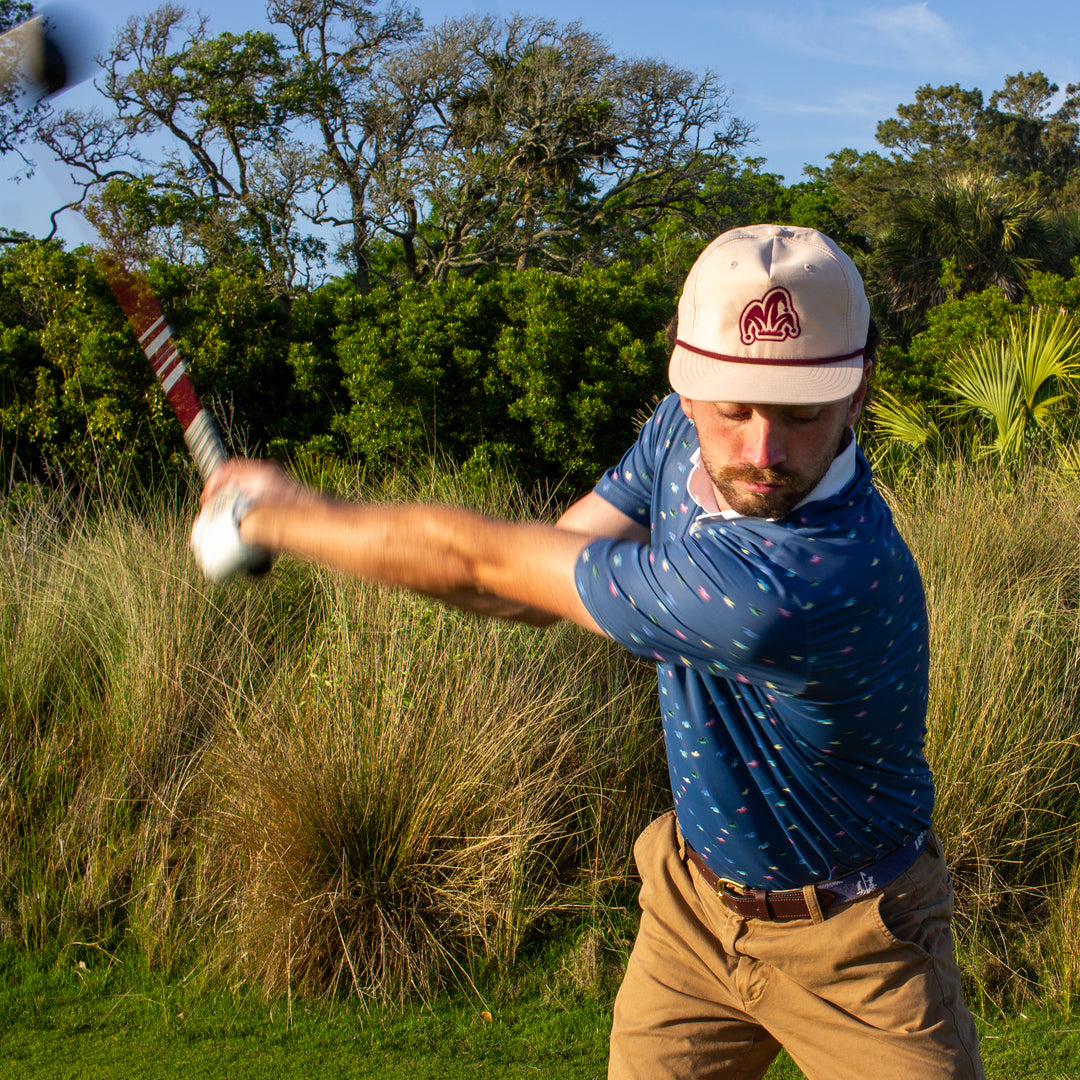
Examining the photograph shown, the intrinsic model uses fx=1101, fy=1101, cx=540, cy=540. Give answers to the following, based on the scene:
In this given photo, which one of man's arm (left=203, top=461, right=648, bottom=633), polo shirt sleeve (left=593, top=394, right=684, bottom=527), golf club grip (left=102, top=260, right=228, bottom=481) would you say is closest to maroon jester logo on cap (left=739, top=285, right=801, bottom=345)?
man's arm (left=203, top=461, right=648, bottom=633)

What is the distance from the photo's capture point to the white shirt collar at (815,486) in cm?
173

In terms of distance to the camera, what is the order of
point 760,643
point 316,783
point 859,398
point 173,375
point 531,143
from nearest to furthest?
point 760,643
point 859,398
point 173,375
point 316,783
point 531,143

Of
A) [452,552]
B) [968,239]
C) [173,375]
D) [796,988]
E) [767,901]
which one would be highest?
[968,239]

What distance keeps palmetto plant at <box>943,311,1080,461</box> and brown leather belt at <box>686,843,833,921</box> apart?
711 centimetres

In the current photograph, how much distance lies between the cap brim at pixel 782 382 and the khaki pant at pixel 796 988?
99 centimetres

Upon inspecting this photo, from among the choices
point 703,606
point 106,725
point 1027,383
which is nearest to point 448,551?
point 703,606

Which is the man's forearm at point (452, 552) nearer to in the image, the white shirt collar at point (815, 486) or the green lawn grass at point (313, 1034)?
the white shirt collar at point (815, 486)

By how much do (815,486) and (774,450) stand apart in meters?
0.09

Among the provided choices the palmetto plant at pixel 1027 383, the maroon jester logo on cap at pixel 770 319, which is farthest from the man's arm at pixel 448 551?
the palmetto plant at pixel 1027 383

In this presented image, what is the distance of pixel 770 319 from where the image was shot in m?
1.70

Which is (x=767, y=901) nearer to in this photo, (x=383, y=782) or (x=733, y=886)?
(x=733, y=886)

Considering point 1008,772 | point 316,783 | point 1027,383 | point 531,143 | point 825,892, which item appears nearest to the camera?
point 825,892

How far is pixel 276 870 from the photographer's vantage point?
398 cm

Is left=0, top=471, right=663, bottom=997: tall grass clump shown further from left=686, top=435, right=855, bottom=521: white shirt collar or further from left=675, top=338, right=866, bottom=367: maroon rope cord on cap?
left=675, top=338, right=866, bottom=367: maroon rope cord on cap
